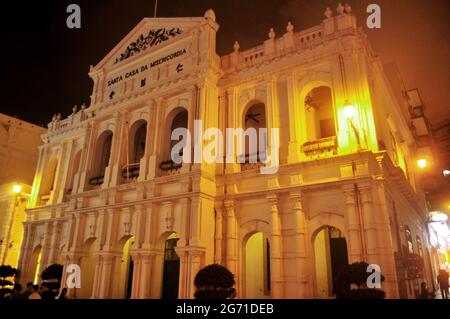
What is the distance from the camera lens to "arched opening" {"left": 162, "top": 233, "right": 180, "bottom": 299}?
1723 centimetres

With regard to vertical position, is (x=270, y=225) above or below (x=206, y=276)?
above

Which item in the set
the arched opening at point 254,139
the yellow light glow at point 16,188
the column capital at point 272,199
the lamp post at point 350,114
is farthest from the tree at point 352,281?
the yellow light glow at point 16,188

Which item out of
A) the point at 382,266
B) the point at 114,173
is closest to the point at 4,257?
the point at 114,173

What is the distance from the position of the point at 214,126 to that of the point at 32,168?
2511 cm

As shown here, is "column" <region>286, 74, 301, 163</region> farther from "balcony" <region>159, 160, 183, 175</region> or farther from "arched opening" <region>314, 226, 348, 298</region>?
"balcony" <region>159, 160, 183, 175</region>

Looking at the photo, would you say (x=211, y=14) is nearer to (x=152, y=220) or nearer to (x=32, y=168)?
(x=152, y=220)

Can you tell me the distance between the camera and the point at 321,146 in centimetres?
1530

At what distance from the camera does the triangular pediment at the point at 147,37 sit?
67.4 feet

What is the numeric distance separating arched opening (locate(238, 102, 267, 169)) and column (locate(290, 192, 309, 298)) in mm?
2928

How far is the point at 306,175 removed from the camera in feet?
50.0

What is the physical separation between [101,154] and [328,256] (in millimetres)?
15389

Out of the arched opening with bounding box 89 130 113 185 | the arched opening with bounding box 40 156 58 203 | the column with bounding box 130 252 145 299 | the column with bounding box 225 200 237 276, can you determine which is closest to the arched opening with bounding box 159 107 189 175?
the column with bounding box 225 200 237 276

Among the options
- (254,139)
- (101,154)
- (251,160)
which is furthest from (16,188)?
(251,160)

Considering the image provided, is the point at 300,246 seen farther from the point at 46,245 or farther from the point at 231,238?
the point at 46,245
